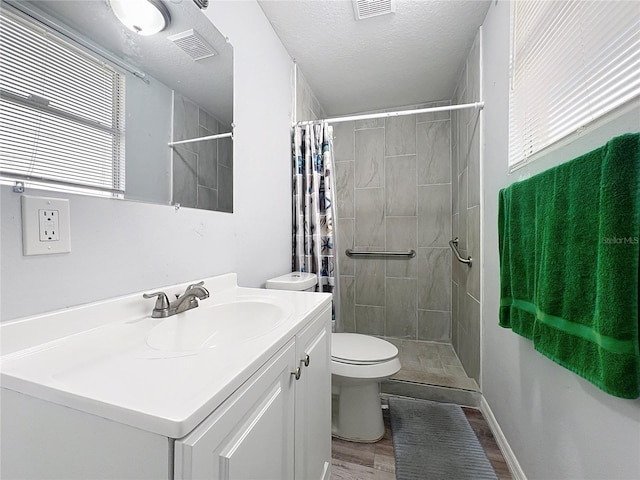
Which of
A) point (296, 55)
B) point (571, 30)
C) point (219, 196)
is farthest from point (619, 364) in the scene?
point (296, 55)

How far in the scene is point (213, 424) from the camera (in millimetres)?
421

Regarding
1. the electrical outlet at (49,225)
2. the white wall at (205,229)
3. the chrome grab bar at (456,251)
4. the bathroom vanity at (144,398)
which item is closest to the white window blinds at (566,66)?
the chrome grab bar at (456,251)

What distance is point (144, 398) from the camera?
1.34 feet

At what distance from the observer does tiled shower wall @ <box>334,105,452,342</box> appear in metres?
2.59

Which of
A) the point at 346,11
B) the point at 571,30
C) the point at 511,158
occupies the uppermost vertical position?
the point at 346,11

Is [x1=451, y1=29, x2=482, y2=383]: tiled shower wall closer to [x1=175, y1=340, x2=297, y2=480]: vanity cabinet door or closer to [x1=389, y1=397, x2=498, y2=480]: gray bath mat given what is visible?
[x1=389, y1=397, x2=498, y2=480]: gray bath mat

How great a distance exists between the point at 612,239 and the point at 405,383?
1537 millimetres

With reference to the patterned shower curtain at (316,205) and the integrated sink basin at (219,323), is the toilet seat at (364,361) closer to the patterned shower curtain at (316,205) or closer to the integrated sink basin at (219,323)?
the patterned shower curtain at (316,205)

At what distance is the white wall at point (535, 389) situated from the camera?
68 centimetres

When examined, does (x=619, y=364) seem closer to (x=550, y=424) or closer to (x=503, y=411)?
(x=550, y=424)

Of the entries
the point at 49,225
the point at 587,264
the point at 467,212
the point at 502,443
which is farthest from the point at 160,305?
the point at 467,212

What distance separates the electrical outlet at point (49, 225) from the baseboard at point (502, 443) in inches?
73.1

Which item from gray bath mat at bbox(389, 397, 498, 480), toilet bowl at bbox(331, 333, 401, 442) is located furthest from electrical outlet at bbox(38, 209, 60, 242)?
gray bath mat at bbox(389, 397, 498, 480)

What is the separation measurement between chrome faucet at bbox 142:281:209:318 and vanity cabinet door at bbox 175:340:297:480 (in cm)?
40
